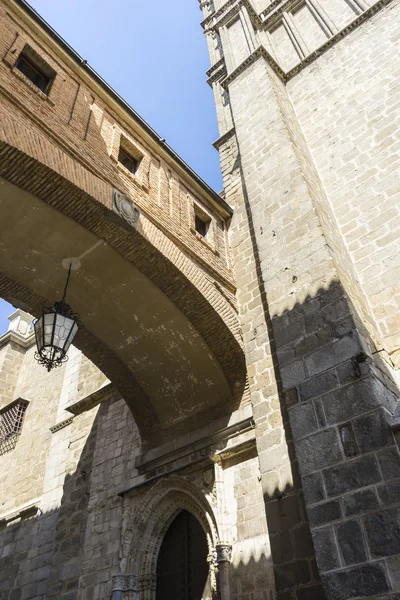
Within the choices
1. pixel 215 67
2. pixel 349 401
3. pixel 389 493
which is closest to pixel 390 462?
pixel 389 493

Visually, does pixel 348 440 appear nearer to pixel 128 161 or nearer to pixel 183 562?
pixel 183 562

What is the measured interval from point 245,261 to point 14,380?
9.62m

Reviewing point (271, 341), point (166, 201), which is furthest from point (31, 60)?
point (271, 341)

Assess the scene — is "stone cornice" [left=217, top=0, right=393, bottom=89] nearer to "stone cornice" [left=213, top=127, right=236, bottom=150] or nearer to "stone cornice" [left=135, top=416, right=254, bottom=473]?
"stone cornice" [left=213, top=127, right=236, bottom=150]

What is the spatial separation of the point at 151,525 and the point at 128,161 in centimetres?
519

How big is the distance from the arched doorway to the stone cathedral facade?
26 millimetres

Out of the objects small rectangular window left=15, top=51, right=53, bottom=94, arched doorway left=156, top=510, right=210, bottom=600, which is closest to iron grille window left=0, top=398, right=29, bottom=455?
arched doorway left=156, top=510, right=210, bottom=600

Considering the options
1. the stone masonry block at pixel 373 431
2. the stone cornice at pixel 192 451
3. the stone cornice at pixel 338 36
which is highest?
the stone cornice at pixel 338 36

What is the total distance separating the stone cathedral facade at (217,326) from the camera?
416cm

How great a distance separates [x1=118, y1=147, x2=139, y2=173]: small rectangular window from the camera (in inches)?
274

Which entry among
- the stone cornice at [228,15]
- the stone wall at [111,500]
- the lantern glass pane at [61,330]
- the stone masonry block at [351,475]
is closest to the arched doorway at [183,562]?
the stone wall at [111,500]

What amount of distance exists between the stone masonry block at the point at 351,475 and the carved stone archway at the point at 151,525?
2613 mm

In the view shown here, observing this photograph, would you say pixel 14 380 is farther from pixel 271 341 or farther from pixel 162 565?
pixel 271 341

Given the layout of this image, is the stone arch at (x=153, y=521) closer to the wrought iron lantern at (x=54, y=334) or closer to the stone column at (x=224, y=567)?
the stone column at (x=224, y=567)
